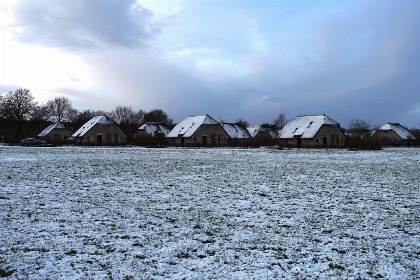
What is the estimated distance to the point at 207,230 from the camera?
23.1ft

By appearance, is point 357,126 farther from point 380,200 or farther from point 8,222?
point 8,222

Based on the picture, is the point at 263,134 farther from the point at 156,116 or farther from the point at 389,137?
the point at 156,116

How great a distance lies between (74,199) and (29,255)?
4.33 meters

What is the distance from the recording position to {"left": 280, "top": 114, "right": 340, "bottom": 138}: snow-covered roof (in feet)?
195

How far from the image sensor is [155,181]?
13312 mm

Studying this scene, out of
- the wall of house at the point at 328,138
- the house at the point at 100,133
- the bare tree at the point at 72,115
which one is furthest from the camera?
the bare tree at the point at 72,115

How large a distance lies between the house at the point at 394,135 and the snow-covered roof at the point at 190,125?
135 ft

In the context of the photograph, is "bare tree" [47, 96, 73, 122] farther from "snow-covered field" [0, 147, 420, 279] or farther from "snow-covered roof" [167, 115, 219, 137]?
"snow-covered field" [0, 147, 420, 279]

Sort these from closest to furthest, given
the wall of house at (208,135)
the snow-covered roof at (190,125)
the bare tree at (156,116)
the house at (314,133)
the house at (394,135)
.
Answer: the house at (314,133) < the wall of house at (208,135) < the snow-covered roof at (190,125) < the house at (394,135) < the bare tree at (156,116)

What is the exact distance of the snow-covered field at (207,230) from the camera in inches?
202

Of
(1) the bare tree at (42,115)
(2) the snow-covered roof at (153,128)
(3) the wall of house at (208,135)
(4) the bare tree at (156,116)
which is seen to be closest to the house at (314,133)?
(3) the wall of house at (208,135)

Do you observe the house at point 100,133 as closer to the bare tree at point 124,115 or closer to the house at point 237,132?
the house at point 237,132

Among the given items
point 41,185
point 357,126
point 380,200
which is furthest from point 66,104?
point 380,200

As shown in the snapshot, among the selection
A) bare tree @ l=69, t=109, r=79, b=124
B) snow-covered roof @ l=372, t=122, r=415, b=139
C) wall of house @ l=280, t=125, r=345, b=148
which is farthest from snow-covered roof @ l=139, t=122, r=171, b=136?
snow-covered roof @ l=372, t=122, r=415, b=139
